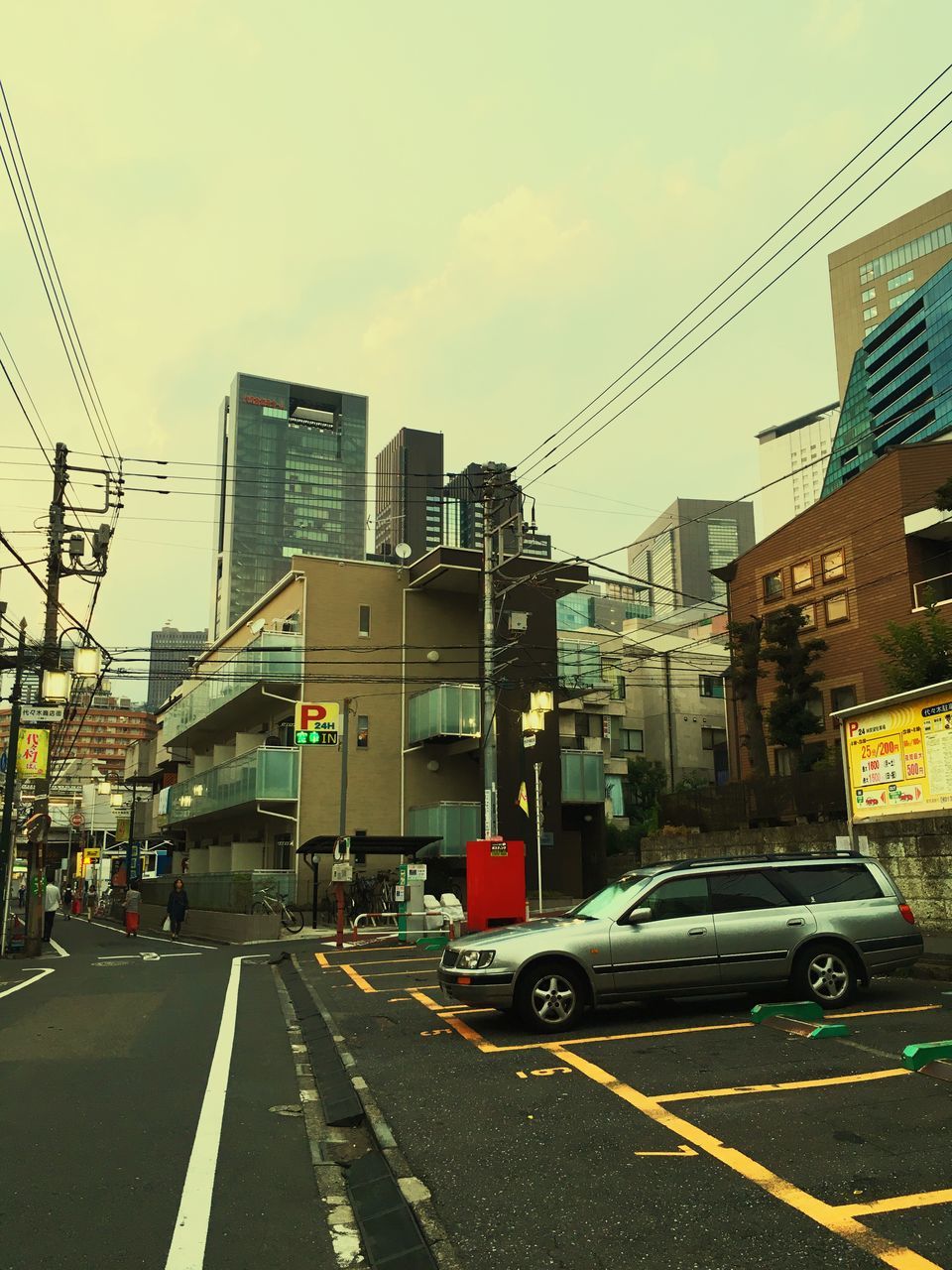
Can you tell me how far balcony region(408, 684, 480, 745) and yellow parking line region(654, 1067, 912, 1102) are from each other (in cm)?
2697

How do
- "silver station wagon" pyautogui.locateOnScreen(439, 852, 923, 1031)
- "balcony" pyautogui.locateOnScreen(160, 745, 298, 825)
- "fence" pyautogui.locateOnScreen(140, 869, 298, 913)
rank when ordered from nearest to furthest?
"silver station wagon" pyautogui.locateOnScreen(439, 852, 923, 1031), "fence" pyautogui.locateOnScreen(140, 869, 298, 913), "balcony" pyautogui.locateOnScreen(160, 745, 298, 825)

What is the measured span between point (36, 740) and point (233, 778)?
12478mm

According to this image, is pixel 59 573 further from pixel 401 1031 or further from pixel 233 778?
pixel 401 1031

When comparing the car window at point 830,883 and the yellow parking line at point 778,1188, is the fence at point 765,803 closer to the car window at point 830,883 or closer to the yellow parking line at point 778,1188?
the car window at point 830,883

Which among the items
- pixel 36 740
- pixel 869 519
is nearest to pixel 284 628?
pixel 36 740

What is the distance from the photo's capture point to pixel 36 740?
2531 cm

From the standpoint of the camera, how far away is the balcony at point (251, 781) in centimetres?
3438

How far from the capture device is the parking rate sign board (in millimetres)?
13633

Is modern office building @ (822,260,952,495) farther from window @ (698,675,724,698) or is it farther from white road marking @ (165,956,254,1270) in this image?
white road marking @ (165,956,254,1270)

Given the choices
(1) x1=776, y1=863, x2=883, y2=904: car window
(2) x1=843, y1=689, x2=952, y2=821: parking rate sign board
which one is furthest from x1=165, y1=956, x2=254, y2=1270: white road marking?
(2) x1=843, y1=689, x2=952, y2=821: parking rate sign board

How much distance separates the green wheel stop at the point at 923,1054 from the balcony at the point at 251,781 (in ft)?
93.9

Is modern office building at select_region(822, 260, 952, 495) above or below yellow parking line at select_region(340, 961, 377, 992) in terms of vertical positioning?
above

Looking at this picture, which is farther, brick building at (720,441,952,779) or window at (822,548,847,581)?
window at (822,548,847,581)

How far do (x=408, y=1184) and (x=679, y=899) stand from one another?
562 centimetres
